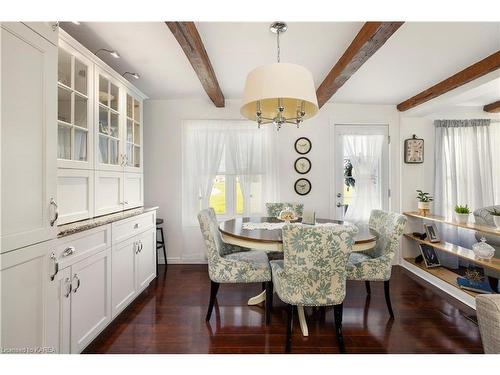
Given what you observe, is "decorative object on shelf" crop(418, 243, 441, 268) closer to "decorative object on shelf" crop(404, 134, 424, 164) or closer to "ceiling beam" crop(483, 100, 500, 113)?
"decorative object on shelf" crop(404, 134, 424, 164)

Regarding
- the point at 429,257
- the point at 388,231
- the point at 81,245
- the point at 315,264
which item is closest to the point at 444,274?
the point at 429,257

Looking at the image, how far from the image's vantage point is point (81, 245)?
1.59m

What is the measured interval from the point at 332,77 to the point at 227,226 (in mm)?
1884

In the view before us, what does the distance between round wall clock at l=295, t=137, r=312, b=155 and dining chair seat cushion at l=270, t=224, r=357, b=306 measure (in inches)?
86.8

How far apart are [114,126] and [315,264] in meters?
2.29

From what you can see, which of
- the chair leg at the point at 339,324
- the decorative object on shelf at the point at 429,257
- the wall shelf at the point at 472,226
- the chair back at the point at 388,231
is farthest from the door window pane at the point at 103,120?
the decorative object on shelf at the point at 429,257

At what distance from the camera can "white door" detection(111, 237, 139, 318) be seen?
200 cm

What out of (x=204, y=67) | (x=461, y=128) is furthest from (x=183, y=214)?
(x=461, y=128)

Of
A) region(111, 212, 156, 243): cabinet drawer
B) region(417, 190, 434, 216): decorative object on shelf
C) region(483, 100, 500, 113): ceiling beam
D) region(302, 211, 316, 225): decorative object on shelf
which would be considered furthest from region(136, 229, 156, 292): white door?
region(483, 100, 500, 113): ceiling beam

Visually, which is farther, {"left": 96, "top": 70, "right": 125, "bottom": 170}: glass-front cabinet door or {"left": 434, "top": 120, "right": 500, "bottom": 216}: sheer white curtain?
{"left": 434, "top": 120, "right": 500, "bottom": 216}: sheer white curtain

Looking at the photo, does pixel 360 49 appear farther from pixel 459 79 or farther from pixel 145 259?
pixel 145 259

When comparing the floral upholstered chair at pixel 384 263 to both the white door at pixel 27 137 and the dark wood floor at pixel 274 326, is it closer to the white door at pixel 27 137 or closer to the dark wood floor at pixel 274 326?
the dark wood floor at pixel 274 326

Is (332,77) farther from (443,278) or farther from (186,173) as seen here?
(443,278)
